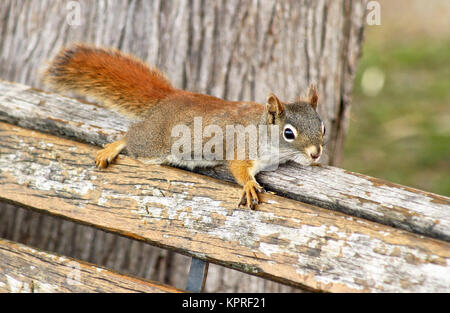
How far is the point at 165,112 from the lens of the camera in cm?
156

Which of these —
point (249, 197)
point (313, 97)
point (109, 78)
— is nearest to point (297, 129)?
point (313, 97)

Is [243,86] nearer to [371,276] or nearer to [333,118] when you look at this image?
[333,118]

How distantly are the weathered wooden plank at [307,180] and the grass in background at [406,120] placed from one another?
1531mm

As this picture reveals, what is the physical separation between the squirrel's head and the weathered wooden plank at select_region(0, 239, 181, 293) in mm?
475

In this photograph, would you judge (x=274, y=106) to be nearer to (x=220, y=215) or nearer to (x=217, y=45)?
(x=220, y=215)

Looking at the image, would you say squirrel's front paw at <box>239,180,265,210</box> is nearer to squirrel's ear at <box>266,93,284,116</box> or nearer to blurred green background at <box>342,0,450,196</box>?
squirrel's ear at <box>266,93,284,116</box>

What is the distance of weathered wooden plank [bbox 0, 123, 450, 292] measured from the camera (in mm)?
1039

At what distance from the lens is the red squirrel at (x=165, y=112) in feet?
4.46

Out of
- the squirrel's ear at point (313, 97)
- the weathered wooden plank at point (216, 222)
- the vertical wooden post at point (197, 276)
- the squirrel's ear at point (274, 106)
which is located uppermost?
the squirrel's ear at point (313, 97)

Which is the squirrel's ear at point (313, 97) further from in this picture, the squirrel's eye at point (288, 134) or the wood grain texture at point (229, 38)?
the wood grain texture at point (229, 38)

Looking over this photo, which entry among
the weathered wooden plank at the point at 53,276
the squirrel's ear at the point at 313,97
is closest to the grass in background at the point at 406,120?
the squirrel's ear at the point at 313,97

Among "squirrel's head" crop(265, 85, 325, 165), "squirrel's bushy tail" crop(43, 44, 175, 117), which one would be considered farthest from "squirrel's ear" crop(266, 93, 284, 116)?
"squirrel's bushy tail" crop(43, 44, 175, 117)

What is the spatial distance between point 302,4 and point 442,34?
2495 millimetres
